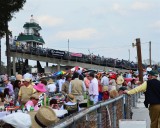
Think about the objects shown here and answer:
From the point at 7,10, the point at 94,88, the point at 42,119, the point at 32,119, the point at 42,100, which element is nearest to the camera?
the point at 42,119

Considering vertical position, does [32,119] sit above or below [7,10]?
below

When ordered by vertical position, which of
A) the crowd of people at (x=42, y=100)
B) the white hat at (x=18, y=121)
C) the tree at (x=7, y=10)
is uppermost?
the tree at (x=7, y=10)

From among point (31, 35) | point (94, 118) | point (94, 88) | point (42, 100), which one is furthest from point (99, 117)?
point (31, 35)

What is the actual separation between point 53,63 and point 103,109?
5343 cm

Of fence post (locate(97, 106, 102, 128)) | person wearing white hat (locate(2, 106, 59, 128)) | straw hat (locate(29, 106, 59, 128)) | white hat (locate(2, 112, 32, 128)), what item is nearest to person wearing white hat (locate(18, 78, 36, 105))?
fence post (locate(97, 106, 102, 128))

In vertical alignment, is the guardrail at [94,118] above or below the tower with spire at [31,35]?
below

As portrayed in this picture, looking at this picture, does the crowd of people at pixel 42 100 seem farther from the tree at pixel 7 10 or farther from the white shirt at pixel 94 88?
the tree at pixel 7 10

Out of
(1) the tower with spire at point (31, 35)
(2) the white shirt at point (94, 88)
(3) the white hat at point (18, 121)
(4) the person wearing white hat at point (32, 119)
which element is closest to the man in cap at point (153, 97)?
(4) the person wearing white hat at point (32, 119)

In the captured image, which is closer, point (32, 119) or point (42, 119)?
point (42, 119)

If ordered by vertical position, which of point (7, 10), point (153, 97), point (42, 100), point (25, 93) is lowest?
point (42, 100)

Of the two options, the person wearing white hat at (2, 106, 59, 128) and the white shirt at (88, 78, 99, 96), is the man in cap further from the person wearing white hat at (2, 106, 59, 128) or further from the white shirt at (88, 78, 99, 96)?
the white shirt at (88, 78, 99, 96)

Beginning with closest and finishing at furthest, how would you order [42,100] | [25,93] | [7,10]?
[42,100] → [25,93] → [7,10]

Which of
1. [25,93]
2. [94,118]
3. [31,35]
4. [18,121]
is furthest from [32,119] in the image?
[31,35]

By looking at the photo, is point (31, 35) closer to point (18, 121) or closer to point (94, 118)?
point (94, 118)
